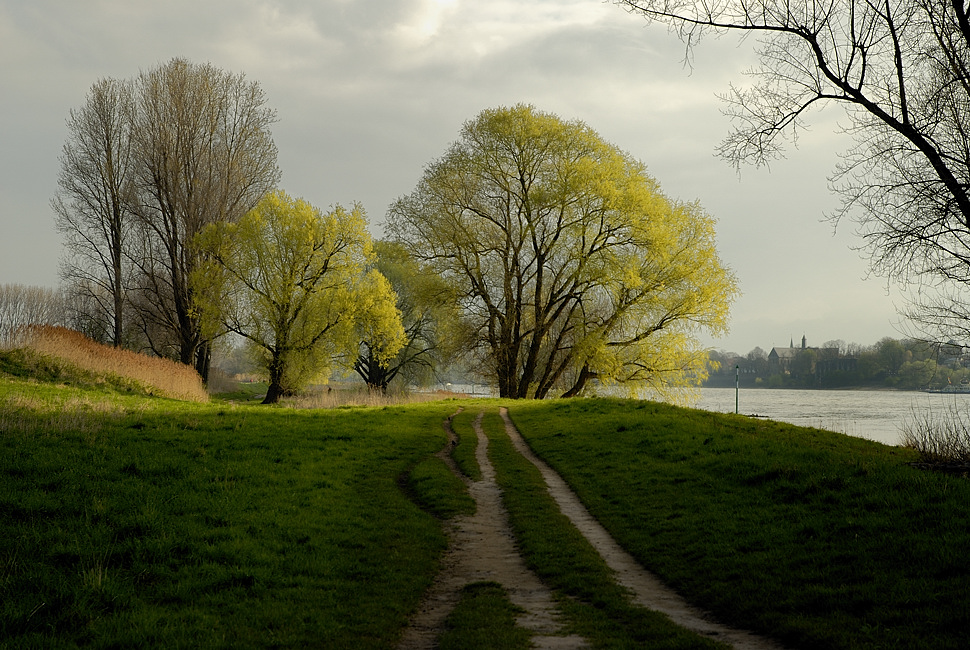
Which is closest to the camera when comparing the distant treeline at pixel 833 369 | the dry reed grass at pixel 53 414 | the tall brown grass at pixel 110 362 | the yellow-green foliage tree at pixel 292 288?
the dry reed grass at pixel 53 414

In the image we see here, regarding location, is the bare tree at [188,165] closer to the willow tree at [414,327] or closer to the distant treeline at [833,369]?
the willow tree at [414,327]

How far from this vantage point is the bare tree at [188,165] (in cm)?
3247

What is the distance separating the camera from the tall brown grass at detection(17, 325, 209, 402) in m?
21.7

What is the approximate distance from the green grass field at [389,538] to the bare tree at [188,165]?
19.4 m

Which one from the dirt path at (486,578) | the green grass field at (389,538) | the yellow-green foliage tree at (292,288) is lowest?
the dirt path at (486,578)

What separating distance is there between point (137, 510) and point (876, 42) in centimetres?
1552

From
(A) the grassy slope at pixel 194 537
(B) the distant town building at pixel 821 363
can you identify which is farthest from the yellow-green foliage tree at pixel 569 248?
(B) the distant town building at pixel 821 363

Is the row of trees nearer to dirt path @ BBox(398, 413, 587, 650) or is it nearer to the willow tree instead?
the willow tree

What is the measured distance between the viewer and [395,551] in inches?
336

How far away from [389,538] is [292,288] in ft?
79.9

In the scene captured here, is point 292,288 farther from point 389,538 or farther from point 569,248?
point 389,538

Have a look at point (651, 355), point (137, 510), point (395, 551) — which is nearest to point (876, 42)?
point (395, 551)

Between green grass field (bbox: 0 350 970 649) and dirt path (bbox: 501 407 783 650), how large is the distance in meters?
0.22

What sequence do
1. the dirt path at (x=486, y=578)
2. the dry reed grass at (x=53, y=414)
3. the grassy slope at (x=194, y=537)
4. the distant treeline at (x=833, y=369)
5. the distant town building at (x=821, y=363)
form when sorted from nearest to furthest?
1. the grassy slope at (x=194, y=537)
2. the dirt path at (x=486, y=578)
3. the dry reed grass at (x=53, y=414)
4. the distant treeline at (x=833, y=369)
5. the distant town building at (x=821, y=363)
